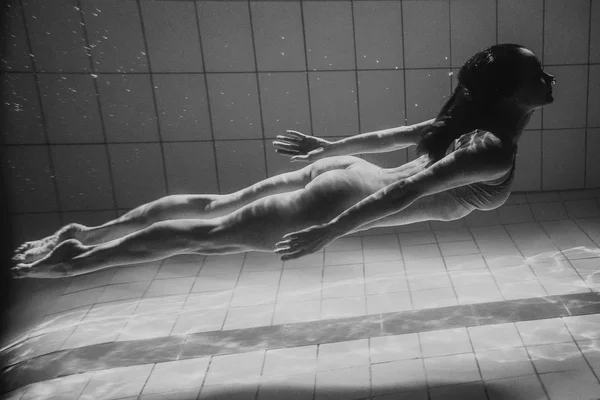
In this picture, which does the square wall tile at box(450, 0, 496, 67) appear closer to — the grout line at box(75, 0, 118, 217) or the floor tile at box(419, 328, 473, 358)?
the floor tile at box(419, 328, 473, 358)

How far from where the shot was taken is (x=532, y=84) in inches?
78.4

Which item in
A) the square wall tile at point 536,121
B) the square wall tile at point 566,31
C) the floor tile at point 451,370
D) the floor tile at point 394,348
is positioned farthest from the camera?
the square wall tile at point 536,121

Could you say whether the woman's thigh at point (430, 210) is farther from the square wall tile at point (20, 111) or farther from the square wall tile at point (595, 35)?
the square wall tile at point (20, 111)

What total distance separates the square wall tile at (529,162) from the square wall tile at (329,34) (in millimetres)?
1829

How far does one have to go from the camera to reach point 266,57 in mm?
4633

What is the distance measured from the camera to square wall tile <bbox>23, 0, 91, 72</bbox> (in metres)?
4.44

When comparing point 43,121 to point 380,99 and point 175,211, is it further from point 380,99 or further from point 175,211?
point 380,99

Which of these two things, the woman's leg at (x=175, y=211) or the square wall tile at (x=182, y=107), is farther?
the square wall tile at (x=182, y=107)

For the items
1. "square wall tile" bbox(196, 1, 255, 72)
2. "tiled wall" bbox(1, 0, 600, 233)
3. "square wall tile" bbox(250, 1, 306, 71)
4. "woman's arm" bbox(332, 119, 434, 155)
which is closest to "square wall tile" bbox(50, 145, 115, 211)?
"tiled wall" bbox(1, 0, 600, 233)

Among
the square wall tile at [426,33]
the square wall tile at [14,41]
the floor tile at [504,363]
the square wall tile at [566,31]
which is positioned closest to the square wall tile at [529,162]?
the square wall tile at [566,31]

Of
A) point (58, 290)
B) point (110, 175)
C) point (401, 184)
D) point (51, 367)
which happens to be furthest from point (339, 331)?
point (110, 175)

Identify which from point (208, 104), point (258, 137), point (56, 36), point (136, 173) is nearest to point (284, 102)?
point (258, 137)

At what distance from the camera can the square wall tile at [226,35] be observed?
178 inches

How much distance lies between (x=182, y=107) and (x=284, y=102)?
94 centimetres
